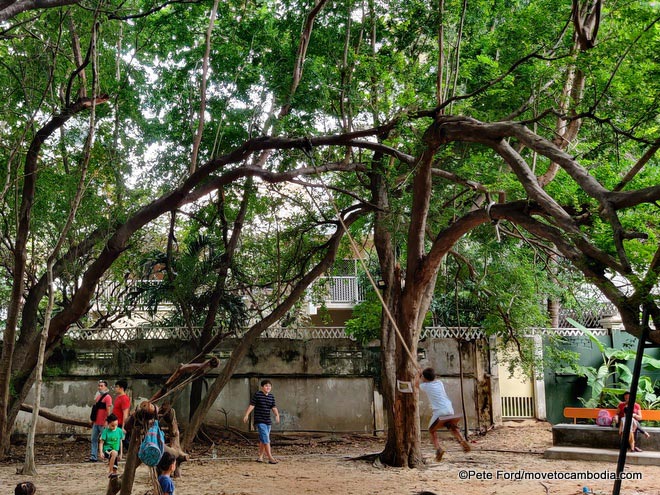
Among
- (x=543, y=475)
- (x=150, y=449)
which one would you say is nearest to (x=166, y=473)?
(x=150, y=449)

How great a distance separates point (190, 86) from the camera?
450 inches

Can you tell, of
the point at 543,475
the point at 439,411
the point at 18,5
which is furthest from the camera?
the point at 543,475

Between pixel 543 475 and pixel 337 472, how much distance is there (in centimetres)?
305


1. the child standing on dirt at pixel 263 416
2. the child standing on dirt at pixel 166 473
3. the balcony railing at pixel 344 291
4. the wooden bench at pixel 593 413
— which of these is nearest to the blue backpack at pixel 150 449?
the child standing on dirt at pixel 166 473

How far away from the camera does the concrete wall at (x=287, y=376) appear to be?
13914 millimetres

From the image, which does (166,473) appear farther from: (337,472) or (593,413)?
(593,413)

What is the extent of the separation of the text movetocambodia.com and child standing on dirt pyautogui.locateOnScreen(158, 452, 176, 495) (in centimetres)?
447

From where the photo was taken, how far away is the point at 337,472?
1042 cm

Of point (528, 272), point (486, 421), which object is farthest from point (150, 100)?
point (486, 421)

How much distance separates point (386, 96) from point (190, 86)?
10.9 feet

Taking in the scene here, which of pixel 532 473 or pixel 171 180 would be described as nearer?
pixel 532 473

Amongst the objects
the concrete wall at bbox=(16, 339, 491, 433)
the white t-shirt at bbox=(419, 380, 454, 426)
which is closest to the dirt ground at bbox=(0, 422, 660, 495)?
the concrete wall at bbox=(16, 339, 491, 433)

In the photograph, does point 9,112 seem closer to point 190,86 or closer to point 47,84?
point 47,84

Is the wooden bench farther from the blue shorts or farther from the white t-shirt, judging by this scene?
the blue shorts
